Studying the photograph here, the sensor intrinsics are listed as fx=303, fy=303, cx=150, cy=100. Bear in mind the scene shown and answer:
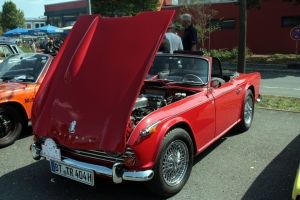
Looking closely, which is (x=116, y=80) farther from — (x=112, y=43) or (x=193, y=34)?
(x=193, y=34)

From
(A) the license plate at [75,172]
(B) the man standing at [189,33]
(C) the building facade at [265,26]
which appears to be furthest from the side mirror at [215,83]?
(C) the building facade at [265,26]

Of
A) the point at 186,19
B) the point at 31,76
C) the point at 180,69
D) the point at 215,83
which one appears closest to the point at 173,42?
the point at 186,19

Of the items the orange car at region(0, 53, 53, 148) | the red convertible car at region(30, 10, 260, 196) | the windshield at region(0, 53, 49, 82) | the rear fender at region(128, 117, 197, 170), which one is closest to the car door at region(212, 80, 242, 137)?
the red convertible car at region(30, 10, 260, 196)

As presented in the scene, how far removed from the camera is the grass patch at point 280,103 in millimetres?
7248

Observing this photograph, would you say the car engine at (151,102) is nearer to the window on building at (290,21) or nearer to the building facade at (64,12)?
the window on building at (290,21)

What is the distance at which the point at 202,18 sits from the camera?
22203mm

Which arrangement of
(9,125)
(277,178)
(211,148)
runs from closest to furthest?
(277,178), (211,148), (9,125)

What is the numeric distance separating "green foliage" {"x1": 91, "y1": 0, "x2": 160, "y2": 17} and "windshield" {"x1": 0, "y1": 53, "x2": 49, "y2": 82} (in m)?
15.8

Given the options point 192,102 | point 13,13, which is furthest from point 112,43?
point 13,13

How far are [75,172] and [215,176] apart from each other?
1.80 metres

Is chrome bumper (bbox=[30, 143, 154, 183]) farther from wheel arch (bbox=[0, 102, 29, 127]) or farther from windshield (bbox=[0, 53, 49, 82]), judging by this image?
windshield (bbox=[0, 53, 49, 82])

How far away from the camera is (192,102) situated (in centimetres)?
386

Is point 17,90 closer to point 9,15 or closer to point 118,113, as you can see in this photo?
point 118,113

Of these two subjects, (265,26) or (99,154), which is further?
(265,26)
